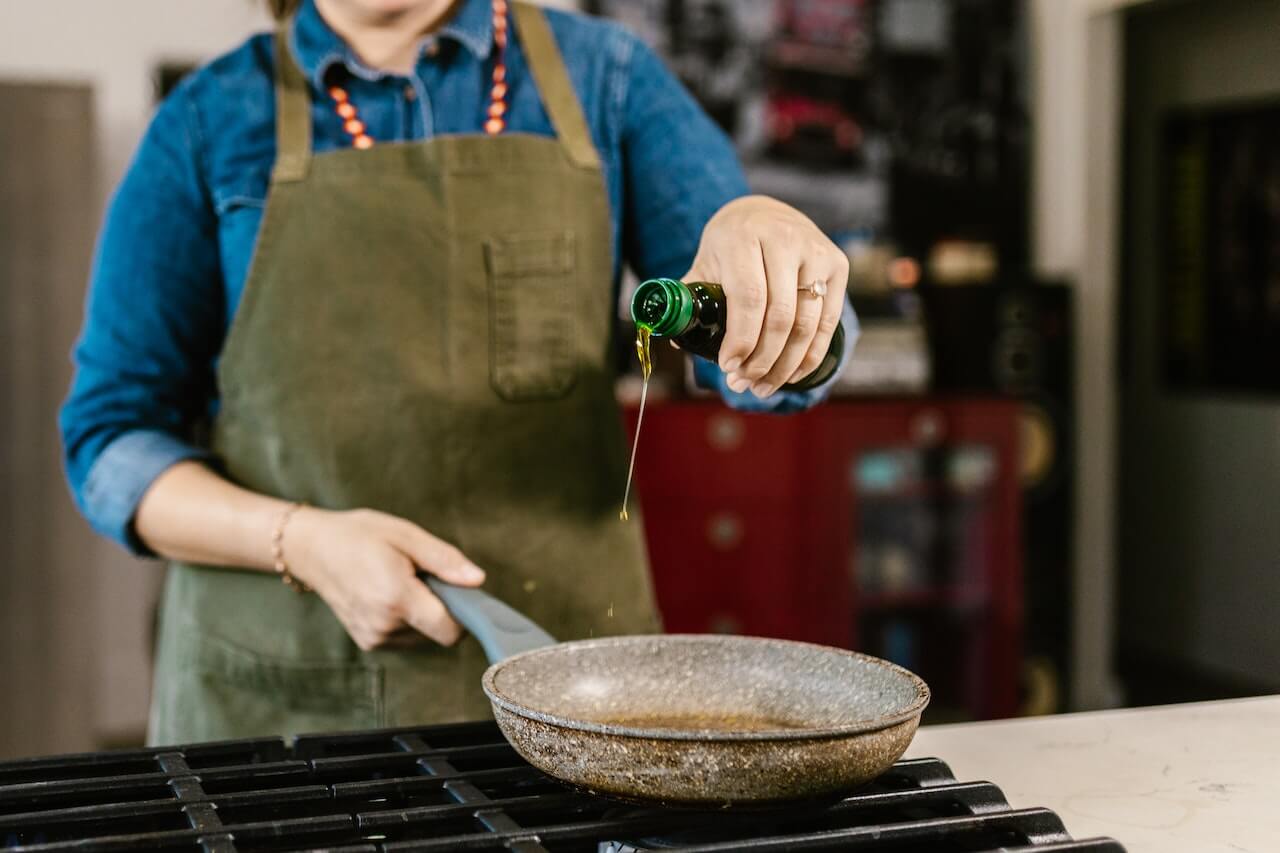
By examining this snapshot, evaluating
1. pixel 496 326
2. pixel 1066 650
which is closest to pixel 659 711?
pixel 496 326

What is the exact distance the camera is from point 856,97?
4703 millimetres

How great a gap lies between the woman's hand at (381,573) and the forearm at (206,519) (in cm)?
9

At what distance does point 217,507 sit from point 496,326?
0.36 metres

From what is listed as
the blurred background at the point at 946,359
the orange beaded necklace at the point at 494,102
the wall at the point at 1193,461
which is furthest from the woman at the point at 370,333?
the wall at the point at 1193,461

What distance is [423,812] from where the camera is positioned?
89 cm

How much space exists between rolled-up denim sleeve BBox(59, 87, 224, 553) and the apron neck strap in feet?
0.35

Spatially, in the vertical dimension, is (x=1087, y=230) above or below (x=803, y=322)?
above

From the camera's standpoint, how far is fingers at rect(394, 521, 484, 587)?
1262 mm

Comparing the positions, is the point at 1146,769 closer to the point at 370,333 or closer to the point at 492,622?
the point at 492,622

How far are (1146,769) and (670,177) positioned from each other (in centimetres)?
82

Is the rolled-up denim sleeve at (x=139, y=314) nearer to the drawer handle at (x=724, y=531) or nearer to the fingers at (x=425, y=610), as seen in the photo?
the fingers at (x=425, y=610)

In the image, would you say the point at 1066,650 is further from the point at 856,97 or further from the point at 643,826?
the point at 643,826

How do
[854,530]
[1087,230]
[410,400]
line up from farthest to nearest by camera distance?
[1087,230], [854,530], [410,400]

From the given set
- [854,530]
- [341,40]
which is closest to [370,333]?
[341,40]
